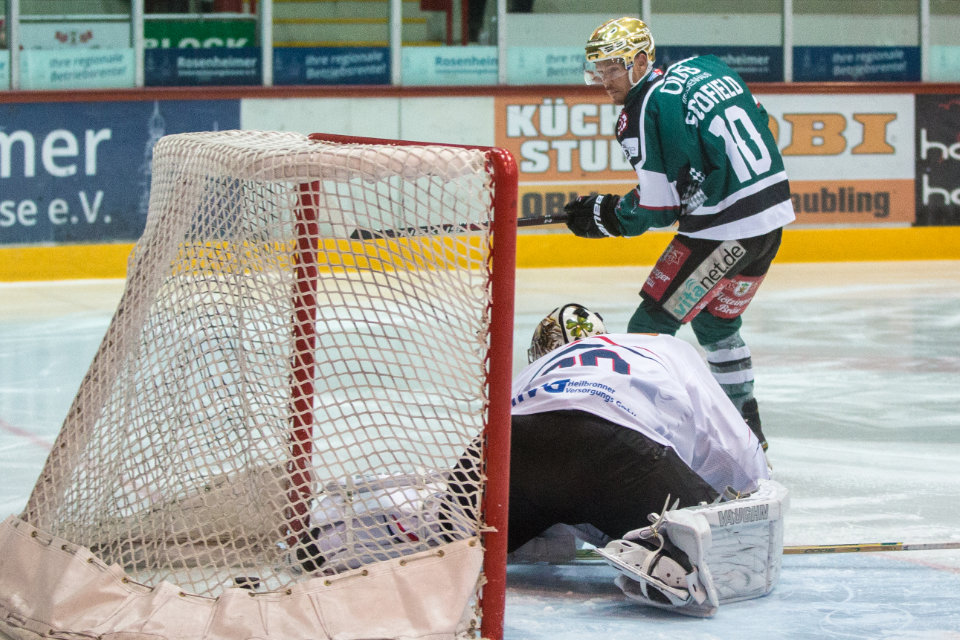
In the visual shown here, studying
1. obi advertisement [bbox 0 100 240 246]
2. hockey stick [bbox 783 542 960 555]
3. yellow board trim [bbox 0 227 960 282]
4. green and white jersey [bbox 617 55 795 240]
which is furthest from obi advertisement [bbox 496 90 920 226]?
hockey stick [bbox 783 542 960 555]

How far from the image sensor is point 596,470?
2.24 metres

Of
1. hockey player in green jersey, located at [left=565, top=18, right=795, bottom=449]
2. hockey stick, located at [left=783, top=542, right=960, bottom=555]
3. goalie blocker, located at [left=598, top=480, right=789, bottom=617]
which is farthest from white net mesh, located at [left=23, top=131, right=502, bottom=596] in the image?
hockey player in green jersey, located at [left=565, top=18, right=795, bottom=449]

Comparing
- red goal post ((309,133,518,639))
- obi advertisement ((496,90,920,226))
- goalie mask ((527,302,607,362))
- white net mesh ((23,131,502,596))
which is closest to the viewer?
red goal post ((309,133,518,639))

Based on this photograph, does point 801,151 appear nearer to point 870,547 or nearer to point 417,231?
point 870,547

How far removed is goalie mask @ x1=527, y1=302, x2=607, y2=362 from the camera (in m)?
2.69

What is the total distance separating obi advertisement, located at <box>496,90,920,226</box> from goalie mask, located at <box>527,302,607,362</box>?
6507 millimetres

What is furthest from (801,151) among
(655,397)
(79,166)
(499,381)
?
(499,381)

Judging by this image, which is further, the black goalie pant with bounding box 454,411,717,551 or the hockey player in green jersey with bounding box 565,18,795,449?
the hockey player in green jersey with bounding box 565,18,795,449

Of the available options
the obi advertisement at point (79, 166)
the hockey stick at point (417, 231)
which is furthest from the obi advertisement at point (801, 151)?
the hockey stick at point (417, 231)

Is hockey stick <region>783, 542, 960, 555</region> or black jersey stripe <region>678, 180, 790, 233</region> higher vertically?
black jersey stripe <region>678, 180, 790, 233</region>

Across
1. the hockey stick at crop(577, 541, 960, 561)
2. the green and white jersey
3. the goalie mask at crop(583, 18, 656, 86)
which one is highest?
the goalie mask at crop(583, 18, 656, 86)

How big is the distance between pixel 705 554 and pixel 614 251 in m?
7.12

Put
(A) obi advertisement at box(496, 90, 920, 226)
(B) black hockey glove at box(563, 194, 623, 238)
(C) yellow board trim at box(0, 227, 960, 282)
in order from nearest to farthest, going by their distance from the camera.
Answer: (B) black hockey glove at box(563, 194, 623, 238), (C) yellow board trim at box(0, 227, 960, 282), (A) obi advertisement at box(496, 90, 920, 226)

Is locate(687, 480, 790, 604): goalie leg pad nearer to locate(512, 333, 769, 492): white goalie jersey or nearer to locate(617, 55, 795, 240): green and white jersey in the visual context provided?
locate(512, 333, 769, 492): white goalie jersey
